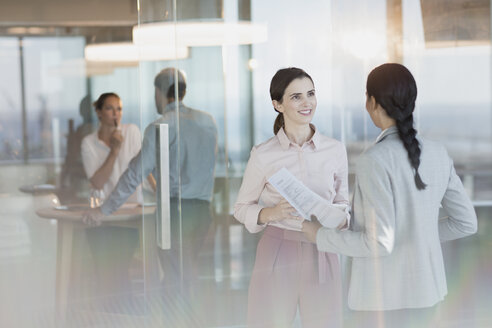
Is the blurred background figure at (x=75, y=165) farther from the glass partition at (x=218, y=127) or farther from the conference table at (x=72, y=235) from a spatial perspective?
the glass partition at (x=218, y=127)

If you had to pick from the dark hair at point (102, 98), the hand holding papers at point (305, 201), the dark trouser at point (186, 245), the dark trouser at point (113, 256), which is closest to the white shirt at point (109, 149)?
the dark hair at point (102, 98)

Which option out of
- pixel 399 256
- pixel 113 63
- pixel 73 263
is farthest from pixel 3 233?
pixel 399 256

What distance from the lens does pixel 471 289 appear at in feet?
14.8

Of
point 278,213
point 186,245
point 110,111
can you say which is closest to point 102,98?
point 110,111

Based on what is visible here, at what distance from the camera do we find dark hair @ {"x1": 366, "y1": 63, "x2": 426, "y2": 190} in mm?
1926

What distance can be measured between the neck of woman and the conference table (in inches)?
36.1

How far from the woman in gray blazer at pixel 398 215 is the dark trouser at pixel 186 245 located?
3.88 ft

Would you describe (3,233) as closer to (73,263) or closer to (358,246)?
(73,263)

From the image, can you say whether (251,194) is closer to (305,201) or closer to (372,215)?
(305,201)

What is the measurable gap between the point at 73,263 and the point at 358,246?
3898 millimetres

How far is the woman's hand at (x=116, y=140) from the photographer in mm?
4703

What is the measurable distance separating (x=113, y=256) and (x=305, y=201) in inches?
142

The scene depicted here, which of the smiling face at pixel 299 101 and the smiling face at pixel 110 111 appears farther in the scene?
the smiling face at pixel 110 111

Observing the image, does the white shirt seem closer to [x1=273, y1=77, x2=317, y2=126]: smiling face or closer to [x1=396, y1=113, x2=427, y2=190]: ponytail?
[x1=273, y1=77, x2=317, y2=126]: smiling face
